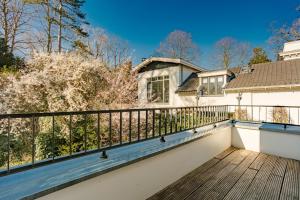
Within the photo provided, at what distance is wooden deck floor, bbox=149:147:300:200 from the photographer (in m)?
2.14

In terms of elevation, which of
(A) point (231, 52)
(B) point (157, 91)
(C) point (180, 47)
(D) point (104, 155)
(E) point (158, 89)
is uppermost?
(C) point (180, 47)

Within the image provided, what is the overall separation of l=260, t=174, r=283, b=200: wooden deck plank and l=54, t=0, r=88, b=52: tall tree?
1304 centimetres

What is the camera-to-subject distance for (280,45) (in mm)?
14977

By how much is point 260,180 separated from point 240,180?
0.27 metres

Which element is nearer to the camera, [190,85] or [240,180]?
[240,180]

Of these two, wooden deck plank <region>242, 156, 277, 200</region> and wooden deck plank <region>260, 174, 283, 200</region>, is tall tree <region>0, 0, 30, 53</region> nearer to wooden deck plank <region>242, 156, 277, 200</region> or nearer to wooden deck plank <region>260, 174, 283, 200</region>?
wooden deck plank <region>242, 156, 277, 200</region>

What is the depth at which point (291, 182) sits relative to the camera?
8.04 ft

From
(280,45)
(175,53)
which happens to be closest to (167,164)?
(175,53)

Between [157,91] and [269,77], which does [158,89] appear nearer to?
[157,91]

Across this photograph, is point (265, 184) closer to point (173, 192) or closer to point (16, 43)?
point (173, 192)

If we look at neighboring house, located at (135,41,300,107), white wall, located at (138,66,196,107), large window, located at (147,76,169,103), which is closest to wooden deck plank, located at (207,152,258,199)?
neighboring house, located at (135,41,300,107)

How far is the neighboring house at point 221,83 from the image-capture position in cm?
879

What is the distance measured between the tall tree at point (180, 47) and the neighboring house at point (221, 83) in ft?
12.8

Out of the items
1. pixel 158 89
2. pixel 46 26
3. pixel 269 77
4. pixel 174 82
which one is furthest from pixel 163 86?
pixel 46 26
